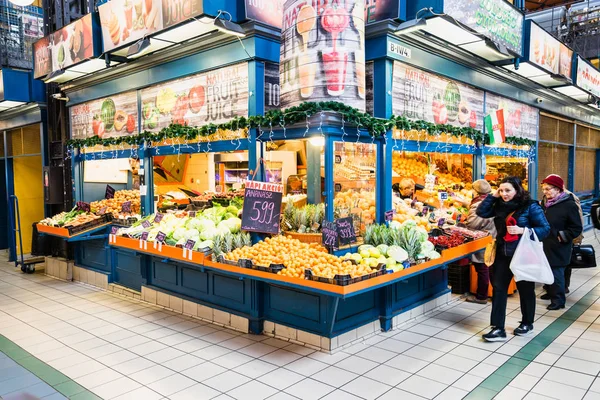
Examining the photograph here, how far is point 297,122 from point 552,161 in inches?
397

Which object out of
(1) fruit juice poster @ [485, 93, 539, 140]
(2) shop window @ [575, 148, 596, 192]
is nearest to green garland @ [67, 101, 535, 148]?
(1) fruit juice poster @ [485, 93, 539, 140]

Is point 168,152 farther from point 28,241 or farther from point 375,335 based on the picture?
point 28,241

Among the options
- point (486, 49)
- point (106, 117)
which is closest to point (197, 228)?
point (106, 117)

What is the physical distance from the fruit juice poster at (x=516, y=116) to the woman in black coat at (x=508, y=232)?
4262mm

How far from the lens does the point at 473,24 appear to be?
22.6ft

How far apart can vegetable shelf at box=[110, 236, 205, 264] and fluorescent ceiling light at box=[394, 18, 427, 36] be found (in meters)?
3.90

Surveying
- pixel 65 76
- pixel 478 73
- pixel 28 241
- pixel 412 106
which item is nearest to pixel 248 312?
pixel 412 106

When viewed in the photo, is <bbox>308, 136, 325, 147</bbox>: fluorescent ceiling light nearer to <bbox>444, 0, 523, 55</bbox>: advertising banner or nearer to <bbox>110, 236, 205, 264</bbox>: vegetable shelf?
<bbox>110, 236, 205, 264</bbox>: vegetable shelf

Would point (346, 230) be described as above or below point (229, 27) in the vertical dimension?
below

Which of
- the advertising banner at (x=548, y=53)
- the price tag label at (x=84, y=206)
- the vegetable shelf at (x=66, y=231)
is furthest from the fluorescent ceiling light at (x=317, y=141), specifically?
the advertising banner at (x=548, y=53)

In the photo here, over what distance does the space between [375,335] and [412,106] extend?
3426 mm

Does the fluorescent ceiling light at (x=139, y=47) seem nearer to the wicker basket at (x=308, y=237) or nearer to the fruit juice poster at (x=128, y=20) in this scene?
the fruit juice poster at (x=128, y=20)

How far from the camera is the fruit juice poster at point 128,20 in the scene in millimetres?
6750

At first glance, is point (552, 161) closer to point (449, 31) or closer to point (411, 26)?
point (449, 31)
